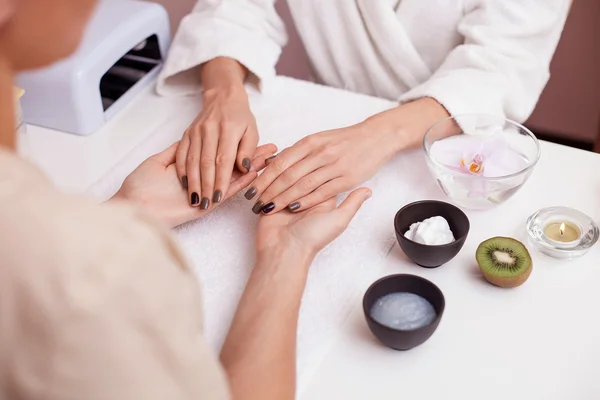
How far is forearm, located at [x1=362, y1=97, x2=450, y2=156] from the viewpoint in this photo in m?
0.97

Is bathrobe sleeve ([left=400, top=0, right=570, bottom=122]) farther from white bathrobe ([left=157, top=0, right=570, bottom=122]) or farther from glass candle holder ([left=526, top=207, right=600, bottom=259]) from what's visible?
glass candle holder ([left=526, top=207, right=600, bottom=259])

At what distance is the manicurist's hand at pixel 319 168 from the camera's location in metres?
0.86

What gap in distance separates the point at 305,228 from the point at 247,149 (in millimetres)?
185

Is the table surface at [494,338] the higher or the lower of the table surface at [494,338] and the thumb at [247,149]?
the lower

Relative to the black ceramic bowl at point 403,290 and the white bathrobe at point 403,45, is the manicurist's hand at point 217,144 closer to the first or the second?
the white bathrobe at point 403,45

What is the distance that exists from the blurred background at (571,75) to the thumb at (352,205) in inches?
39.3

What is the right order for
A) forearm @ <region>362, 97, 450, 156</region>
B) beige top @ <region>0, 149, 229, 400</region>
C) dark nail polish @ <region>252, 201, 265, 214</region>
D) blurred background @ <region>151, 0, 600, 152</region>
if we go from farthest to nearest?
1. blurred background @ <region>151, 0, 600, 152</region>
2. forearm @ <region>362, 97, 450, 156</region>
3. dark nail polish @ <region>252, 201, 265, 214</region>
4. beige top @ <region>0, 149, 229, 400</region>

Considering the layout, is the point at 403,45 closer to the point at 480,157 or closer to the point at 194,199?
the point at 480,157

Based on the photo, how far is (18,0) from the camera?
319mm

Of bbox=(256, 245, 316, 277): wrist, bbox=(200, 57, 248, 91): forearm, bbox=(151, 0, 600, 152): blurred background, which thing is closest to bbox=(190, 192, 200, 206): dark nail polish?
bbox=(256, 245, 316, 277): wrist

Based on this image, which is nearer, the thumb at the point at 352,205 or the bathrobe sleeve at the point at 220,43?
the thumb at the point at 352,205

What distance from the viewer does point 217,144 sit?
94cm

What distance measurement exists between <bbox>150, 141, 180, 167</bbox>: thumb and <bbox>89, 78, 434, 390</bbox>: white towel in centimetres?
8

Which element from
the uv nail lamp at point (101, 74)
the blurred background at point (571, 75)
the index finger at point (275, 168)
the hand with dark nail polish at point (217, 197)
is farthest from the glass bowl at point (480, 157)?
the blurred background at point (571, 75)
